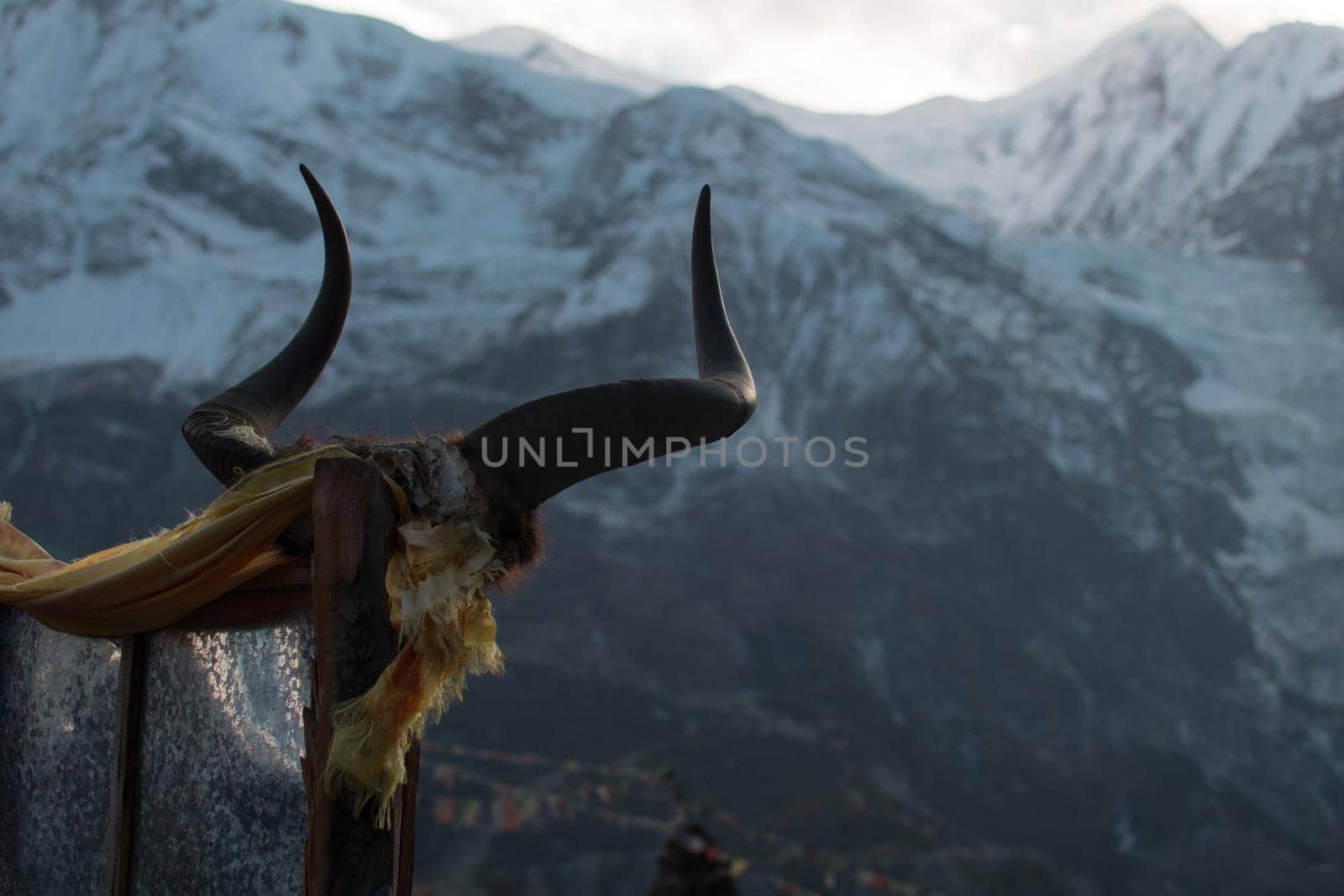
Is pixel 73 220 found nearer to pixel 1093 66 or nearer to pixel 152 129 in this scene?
pixel 152 129

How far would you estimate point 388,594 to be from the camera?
2436mm

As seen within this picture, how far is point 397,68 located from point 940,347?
1479 inches

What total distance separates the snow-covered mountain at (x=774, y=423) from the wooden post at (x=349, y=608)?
143 feet

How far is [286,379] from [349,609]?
3.73ft

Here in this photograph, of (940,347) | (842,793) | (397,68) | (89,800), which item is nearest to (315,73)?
(397,68)

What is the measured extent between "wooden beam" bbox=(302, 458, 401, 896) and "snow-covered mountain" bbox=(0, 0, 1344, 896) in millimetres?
43711

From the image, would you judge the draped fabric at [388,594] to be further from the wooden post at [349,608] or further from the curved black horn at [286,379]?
the curved black horn at [286,379]

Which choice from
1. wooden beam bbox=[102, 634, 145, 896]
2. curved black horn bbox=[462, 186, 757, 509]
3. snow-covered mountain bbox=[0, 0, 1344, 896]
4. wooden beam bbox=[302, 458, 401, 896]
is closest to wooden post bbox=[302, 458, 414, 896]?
wooden beam bbox=[302, 458, 401, 896]

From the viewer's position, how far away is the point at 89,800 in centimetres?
291

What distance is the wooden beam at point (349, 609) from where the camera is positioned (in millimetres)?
2355

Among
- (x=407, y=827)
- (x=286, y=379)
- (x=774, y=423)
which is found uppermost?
(x=774, y=423)

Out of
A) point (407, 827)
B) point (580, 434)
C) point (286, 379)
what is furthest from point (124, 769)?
point (580, 434)

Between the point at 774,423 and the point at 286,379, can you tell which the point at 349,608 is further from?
the point at 774,423

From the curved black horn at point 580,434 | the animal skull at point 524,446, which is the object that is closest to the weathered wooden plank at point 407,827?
the animal skull at point 524,446
